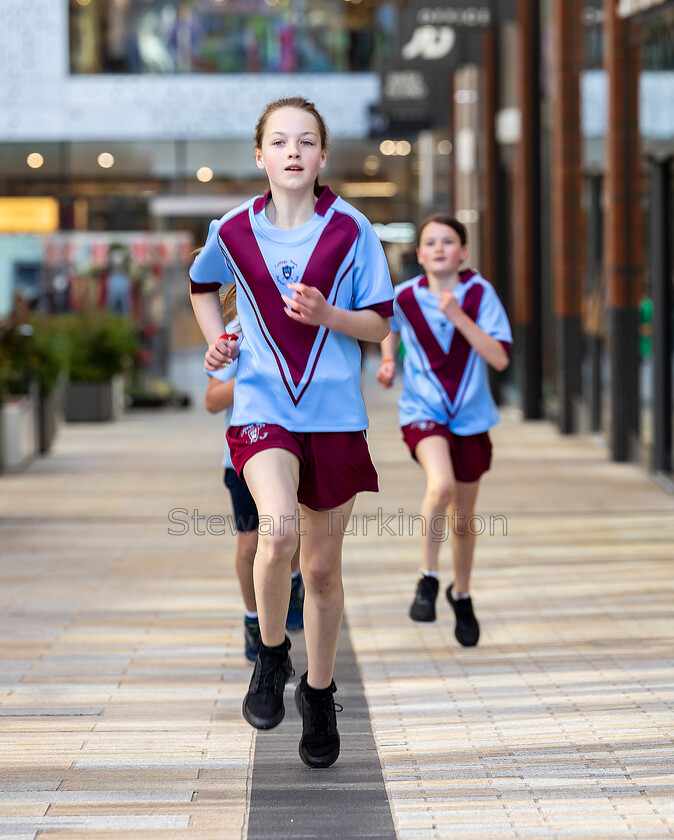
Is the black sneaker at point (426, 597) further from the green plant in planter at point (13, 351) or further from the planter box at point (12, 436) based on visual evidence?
the green plant in planter at point (13, 351)

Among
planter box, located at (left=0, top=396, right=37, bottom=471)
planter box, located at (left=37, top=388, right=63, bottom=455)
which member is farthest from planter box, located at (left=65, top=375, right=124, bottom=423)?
planter box, located at (left=0, top=396, right=37, bottom=471)

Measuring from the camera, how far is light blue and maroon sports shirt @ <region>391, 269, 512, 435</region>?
6.31 meters

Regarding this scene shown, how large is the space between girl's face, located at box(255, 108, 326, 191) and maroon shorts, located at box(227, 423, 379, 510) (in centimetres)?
69

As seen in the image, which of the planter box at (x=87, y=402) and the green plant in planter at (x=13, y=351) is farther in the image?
the planter box at (x=87, y=402)

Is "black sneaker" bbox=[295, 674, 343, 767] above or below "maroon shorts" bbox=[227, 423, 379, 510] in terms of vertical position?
below

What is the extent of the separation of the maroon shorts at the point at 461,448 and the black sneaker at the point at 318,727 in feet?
6.93

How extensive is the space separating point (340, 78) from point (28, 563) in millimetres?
24524

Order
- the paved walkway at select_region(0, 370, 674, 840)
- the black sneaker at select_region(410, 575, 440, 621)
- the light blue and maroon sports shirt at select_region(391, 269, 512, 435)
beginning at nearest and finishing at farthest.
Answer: the paved walkway at select_region(0, 370, 674, 840) < the light blue and maroon sports shirt at select_region(391, 269, 512, 435) < the black sneaker at select_region(410, 575, 440, 621)

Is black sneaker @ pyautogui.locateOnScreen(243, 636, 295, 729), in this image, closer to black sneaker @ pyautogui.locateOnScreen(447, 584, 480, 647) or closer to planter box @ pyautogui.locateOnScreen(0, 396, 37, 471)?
black sneaker @ pyautogui.locateOnScreen(447, 584, 480, 647)

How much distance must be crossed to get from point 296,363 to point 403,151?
2855 cm

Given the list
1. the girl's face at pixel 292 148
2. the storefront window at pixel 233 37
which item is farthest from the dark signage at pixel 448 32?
the girl's face at pixel 292 148


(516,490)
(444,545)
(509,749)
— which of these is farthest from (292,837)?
(516,490)

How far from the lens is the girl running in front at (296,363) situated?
13.5ft

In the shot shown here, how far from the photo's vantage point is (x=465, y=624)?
6.21 m
